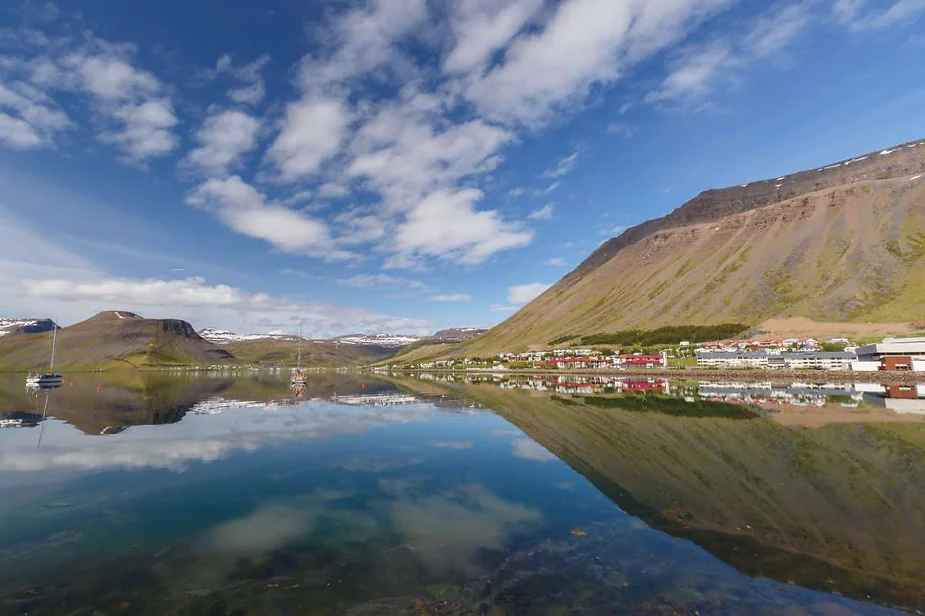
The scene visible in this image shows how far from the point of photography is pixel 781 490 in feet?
77.9

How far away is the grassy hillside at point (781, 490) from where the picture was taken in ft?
49.7

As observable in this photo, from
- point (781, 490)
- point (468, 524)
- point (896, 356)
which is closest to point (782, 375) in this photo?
point (896, 356)

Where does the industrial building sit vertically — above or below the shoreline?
above

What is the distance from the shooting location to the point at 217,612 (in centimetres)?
1212

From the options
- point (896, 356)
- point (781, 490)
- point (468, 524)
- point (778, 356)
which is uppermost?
point (778, 356)

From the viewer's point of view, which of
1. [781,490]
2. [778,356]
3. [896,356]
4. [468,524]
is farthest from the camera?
[778,356]

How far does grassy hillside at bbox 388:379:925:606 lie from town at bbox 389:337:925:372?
90497 mm

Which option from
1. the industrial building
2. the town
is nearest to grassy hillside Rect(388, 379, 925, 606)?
the industrial building

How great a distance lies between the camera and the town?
354ft

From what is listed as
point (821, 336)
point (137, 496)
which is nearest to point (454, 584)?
point (137, 496)

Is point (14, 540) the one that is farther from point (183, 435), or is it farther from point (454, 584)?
point (183, 435)

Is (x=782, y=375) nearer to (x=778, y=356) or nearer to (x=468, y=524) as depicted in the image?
(x=778, y=356)

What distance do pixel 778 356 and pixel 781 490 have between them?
450 ft

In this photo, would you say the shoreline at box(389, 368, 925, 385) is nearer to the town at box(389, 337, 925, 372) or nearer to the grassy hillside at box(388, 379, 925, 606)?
the town at box(389, 337, 925, 372)
